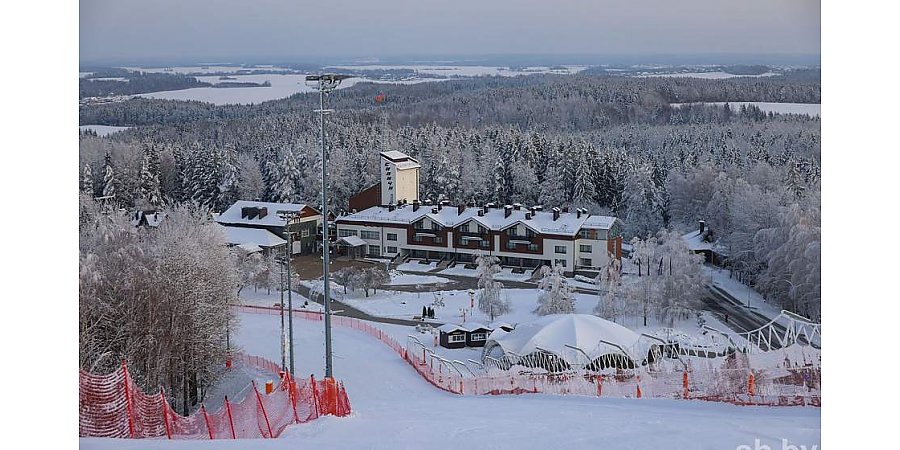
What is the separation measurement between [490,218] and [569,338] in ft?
30.7

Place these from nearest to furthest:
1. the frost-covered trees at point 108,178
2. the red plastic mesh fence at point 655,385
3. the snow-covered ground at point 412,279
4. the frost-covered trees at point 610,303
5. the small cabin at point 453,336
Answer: the red plastic mesh fence at point 655,385 < the small cabin at point 453,336 < the frost-covered trees at point 610,303 < the snow-covered ground at point 412,279 < the frost-covered trees at point 108,178

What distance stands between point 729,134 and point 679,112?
373cm

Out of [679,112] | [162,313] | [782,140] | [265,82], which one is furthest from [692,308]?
[679,112]

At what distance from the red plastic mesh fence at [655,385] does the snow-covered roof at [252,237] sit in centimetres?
951

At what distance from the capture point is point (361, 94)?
76.9ft

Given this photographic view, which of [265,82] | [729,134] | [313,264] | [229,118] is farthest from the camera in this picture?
[729,134]

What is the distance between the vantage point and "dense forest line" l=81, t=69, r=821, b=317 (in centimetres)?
1898

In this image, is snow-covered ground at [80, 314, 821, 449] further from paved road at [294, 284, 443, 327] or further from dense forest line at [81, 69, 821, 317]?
dense forest line at [81, 69, 821, 317]

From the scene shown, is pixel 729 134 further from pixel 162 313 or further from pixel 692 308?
pixel 162 313

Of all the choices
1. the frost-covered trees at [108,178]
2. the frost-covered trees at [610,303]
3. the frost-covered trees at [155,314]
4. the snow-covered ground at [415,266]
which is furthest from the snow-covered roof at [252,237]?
the frost-covered trees at [155,314]

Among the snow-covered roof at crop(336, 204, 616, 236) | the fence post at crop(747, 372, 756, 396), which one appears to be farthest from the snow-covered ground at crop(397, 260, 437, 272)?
the fence post at crop(747, 372, 756, 396)

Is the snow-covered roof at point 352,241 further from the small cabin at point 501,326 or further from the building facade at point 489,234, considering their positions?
the small cabin at point 501,326

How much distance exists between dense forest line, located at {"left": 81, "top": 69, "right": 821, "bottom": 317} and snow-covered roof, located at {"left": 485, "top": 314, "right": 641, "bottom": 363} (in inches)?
175

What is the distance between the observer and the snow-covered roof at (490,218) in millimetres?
19000
